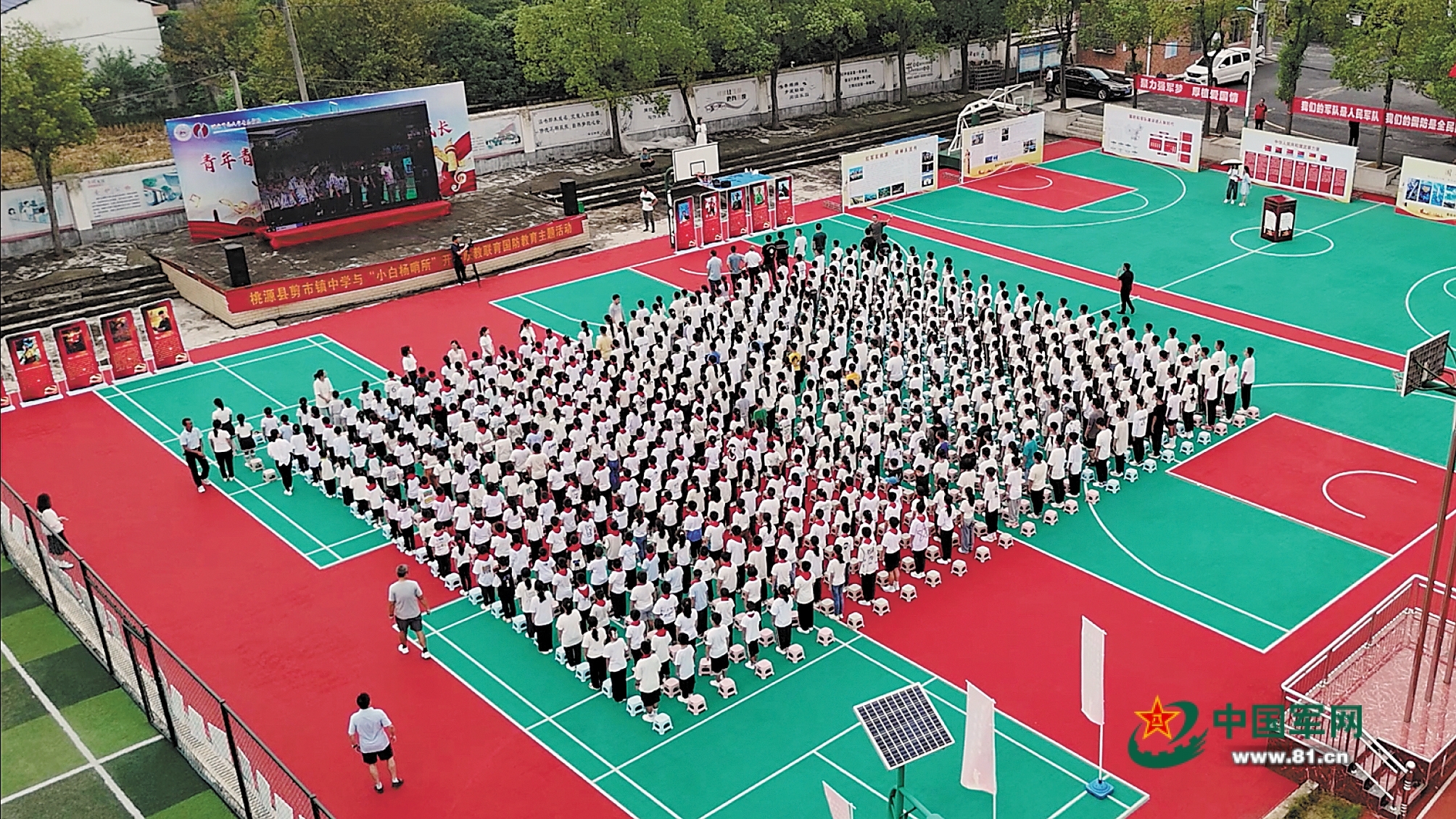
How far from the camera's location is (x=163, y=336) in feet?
94.7

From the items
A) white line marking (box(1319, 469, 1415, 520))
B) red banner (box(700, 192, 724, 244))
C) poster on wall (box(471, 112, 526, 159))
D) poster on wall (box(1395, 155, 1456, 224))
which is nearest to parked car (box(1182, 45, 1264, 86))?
poster on wall (box(1395, 155, 1456, 224))

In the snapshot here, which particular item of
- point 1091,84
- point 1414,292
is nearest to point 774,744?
point 1414,292

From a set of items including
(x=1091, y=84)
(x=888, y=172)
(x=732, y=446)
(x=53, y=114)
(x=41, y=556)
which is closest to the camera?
(x=41, y=556)

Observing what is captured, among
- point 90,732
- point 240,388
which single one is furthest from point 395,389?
point 90,732

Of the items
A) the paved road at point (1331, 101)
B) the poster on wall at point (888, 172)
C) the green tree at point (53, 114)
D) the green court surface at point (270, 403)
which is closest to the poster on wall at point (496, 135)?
the poster on wall at point (888, 172)

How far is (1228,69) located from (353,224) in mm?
34481

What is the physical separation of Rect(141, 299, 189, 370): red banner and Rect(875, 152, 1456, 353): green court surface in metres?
19.7

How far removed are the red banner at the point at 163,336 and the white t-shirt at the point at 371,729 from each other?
55.3 feet

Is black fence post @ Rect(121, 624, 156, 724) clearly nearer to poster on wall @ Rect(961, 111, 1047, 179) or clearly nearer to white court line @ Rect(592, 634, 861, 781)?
white court line @ Rect(592, 634, 861, 781)

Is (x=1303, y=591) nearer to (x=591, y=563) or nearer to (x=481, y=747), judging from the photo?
(x=591, y=563)

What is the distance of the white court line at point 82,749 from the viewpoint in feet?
49.5

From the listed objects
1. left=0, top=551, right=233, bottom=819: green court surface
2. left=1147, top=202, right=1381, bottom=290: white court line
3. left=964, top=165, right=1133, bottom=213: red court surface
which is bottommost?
left=0, top=551, right=233, bottom=819: green court surface

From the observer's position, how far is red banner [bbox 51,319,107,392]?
89.8 ft

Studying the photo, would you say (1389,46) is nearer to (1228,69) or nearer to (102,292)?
(1228,69)
